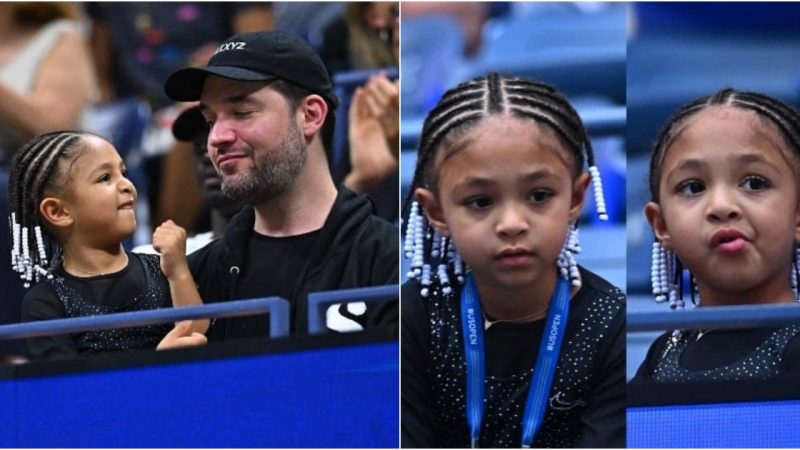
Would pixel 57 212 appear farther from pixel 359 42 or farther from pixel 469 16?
pixel 469 16

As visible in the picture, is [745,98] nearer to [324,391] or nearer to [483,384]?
[483,384]

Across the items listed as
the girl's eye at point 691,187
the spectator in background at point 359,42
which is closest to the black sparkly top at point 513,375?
the girl's eye at point 691,187

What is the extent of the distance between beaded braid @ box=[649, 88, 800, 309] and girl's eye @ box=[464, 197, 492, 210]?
0.49 meters

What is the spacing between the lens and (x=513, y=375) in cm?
371

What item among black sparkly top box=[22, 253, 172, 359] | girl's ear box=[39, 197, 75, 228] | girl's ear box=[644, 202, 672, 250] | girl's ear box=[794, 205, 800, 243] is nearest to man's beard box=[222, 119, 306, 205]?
black sparkly top box=[22, 253, 172, 359]

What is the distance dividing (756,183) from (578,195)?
50 cm

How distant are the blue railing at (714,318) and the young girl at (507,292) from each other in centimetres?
7

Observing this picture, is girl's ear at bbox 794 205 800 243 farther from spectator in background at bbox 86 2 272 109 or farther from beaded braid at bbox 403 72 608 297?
spectator in background at bbox 86 2 272 109

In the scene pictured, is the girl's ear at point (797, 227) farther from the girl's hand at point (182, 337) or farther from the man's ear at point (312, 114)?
the girl's hand at point (182, 337)

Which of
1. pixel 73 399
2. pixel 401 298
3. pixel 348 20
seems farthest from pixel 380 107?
pixel 73 399

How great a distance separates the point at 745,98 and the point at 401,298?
1118mm

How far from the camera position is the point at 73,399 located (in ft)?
12.7

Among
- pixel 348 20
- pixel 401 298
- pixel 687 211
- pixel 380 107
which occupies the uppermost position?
pixel 348 20

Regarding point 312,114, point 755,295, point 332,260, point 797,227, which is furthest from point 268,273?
point 797,227
